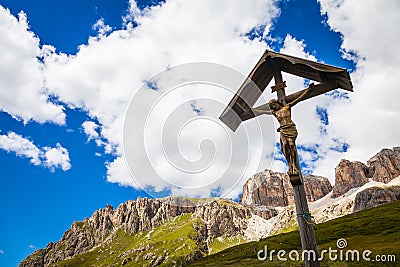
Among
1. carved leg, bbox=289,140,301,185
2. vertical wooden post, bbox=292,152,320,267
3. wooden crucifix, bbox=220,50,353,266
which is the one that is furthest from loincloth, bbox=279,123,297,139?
vertical wooden post, bbox=292,152,320,267

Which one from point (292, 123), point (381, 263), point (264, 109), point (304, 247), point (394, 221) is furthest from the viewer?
point (394, 221)

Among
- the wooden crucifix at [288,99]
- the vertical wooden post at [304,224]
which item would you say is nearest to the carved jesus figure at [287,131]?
the wooden crucifix at [288,99]

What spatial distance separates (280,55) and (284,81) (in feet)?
2.48

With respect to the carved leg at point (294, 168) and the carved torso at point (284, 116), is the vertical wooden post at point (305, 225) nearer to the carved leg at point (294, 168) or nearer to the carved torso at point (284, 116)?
the carved leg at point (294, 168)

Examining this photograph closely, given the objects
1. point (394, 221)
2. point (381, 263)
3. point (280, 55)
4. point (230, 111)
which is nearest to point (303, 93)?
point (280, 55)

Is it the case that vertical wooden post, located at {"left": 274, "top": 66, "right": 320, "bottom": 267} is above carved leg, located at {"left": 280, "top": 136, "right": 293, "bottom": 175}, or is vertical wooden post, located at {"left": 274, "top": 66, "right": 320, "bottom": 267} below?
below

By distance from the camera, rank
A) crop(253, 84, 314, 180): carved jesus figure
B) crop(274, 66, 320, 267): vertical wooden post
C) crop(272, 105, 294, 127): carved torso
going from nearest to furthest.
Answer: crop(274, 66, 320, 267): vertical wooden post → crop(253, 84, 314, 180): carved jesus figure → crop(272, 105, 294, 127): carved torso

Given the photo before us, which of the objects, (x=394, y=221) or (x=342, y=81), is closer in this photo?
(x=342, y=81)

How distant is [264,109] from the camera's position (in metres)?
9.36

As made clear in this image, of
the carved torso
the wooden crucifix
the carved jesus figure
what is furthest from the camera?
the carved torso

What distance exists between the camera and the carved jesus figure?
7902 millimetres

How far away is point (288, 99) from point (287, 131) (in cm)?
123

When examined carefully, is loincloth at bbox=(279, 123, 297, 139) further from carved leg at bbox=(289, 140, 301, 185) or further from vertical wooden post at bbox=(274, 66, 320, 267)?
vertical wooden post at bbox=(274, 66, 320, 267)

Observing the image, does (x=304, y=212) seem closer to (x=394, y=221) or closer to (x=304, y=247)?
(x=304, y=247)
